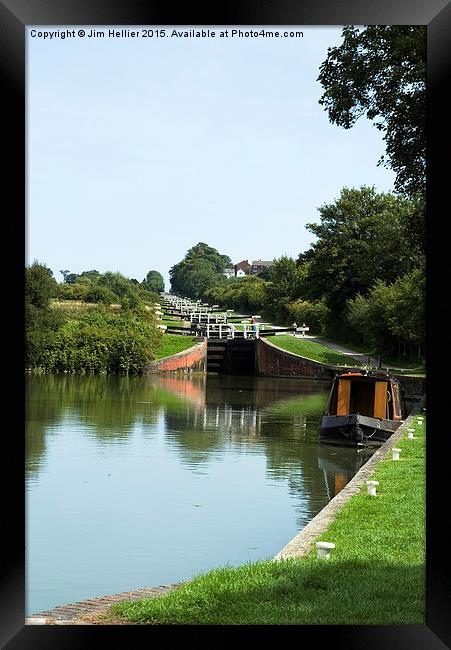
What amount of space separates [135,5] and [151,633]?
2.47m

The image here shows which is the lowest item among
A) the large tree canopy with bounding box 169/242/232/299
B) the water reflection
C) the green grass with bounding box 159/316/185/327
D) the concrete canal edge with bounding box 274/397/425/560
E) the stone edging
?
the water reflection

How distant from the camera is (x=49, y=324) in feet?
87.0

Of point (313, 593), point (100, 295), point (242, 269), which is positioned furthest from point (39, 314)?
point (313, 593)

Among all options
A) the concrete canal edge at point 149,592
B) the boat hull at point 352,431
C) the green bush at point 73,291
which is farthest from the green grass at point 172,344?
the concrete canal edge at point 149,592

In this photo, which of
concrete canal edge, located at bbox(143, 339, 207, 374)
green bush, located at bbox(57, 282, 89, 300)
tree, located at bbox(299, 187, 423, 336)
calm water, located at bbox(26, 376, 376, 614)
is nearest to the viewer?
calm water, located at bbox(26, 376, 376, 614)

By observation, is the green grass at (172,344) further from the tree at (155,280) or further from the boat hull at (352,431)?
the boat hull at (352,431)

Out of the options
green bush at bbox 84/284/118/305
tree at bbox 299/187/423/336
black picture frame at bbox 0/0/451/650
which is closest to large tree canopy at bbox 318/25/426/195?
black picture frame at bbox 0/0/451/650

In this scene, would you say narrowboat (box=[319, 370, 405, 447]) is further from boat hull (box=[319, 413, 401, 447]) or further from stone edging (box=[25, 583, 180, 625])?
stone edging (box=[25, 583, 180, 625])

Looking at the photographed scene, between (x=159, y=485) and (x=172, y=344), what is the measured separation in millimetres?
21713

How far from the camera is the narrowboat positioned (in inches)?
634

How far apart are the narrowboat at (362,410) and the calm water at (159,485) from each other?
342 mm

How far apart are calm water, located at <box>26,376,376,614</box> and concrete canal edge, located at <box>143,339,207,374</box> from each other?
8989 mm
